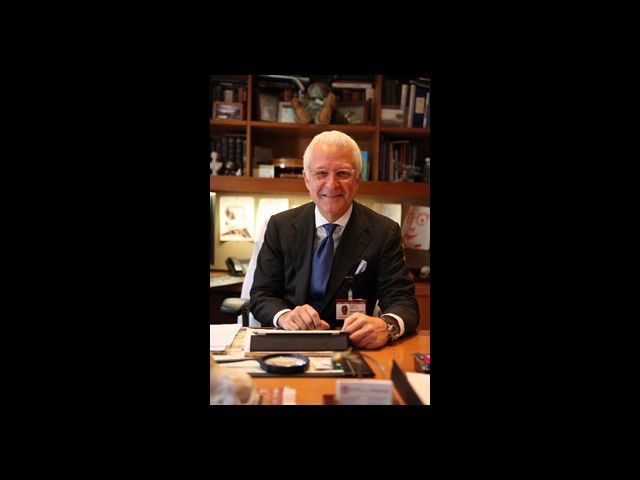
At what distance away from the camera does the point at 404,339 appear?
1.27 meters

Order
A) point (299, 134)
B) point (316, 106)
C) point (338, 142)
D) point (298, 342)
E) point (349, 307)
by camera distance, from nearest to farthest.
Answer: point (298, 342) → point (349, 307) → point (338, 142) → point (316, 106) → point (299, 134)

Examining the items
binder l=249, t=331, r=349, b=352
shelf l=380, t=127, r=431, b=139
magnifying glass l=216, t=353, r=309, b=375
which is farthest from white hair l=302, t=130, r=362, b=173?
shelf l=380, t=127, r=431, b=139

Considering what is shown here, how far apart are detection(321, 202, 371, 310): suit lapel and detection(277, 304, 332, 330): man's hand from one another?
249mm

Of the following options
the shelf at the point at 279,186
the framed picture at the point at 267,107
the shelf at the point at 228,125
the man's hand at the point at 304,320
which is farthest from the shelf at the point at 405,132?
the man's hand at the point at 304,320

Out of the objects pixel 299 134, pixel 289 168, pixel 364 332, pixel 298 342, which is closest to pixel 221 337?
pixel 298 342

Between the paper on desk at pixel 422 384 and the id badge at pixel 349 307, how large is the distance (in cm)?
42

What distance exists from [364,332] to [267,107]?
2.29m

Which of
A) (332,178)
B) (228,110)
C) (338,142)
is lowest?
(332,178)

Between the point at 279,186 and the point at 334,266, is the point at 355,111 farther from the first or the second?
the point at 334,266

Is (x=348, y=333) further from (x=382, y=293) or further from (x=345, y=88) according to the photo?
(x=345, y=88)

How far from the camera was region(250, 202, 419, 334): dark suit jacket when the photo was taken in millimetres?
1511

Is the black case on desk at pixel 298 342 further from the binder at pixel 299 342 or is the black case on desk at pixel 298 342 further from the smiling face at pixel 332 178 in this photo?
the smiling face at pixel 332 178

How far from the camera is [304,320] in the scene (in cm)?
124

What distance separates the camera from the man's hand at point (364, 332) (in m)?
1.13
